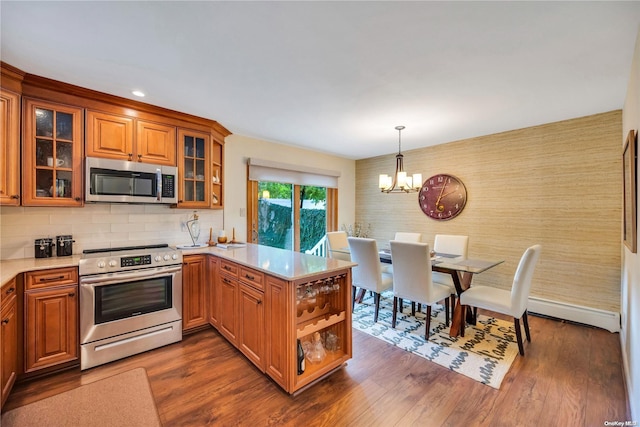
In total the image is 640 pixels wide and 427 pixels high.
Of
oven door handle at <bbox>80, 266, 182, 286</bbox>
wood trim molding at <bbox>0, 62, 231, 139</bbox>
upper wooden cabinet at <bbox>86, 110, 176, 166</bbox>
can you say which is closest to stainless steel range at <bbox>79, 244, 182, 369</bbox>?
oven door handle at <bbox>80, 266, 182, 286</bbox>

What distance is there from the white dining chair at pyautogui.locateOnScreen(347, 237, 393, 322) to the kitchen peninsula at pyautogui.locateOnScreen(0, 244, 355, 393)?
2.76 ft

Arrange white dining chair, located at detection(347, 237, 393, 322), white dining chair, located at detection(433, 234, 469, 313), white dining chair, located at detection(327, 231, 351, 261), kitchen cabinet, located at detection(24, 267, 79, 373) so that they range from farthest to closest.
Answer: white dining chair, located at detection(327, 231, 351, 261) → white dining chair, located at detection(433, 234, 469, 313) → white dining chair, located at detection(347, 237, 393, 322) → kitchen cabinet, located at detection(24, 267, 79, 373)

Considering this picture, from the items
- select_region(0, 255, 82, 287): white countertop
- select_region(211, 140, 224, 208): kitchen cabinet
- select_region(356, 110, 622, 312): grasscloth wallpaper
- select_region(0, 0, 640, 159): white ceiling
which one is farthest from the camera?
select_region(211, 140, 224, 208): kitchen cabinet

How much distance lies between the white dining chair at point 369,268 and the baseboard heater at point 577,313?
1.87m

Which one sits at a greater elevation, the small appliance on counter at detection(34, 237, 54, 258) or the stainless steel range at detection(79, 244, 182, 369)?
the small appliance on counter at detection(34, 237, 54, 258)

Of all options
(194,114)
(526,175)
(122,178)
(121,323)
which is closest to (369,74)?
(194,114)

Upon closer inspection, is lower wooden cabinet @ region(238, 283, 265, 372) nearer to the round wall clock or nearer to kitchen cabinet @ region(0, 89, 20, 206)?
kitchen cabinet @ region(0, 89, 20, 206)

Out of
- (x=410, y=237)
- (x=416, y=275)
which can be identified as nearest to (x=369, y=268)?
(x=416, y=275)

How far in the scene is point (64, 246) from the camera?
8.23 feet

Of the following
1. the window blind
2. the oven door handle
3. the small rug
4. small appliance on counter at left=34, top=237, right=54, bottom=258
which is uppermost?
the window blind

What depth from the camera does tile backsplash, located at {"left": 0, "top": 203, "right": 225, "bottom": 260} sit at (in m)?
2.37

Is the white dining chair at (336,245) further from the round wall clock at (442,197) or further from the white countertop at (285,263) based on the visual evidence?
the round wall clock at (442,197)

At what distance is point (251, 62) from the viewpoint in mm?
1988

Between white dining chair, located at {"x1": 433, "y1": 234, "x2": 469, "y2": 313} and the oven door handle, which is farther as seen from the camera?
white dining chair, located at {"x1": 433, "y1": 234, "x2": 469, "y2": 313}
